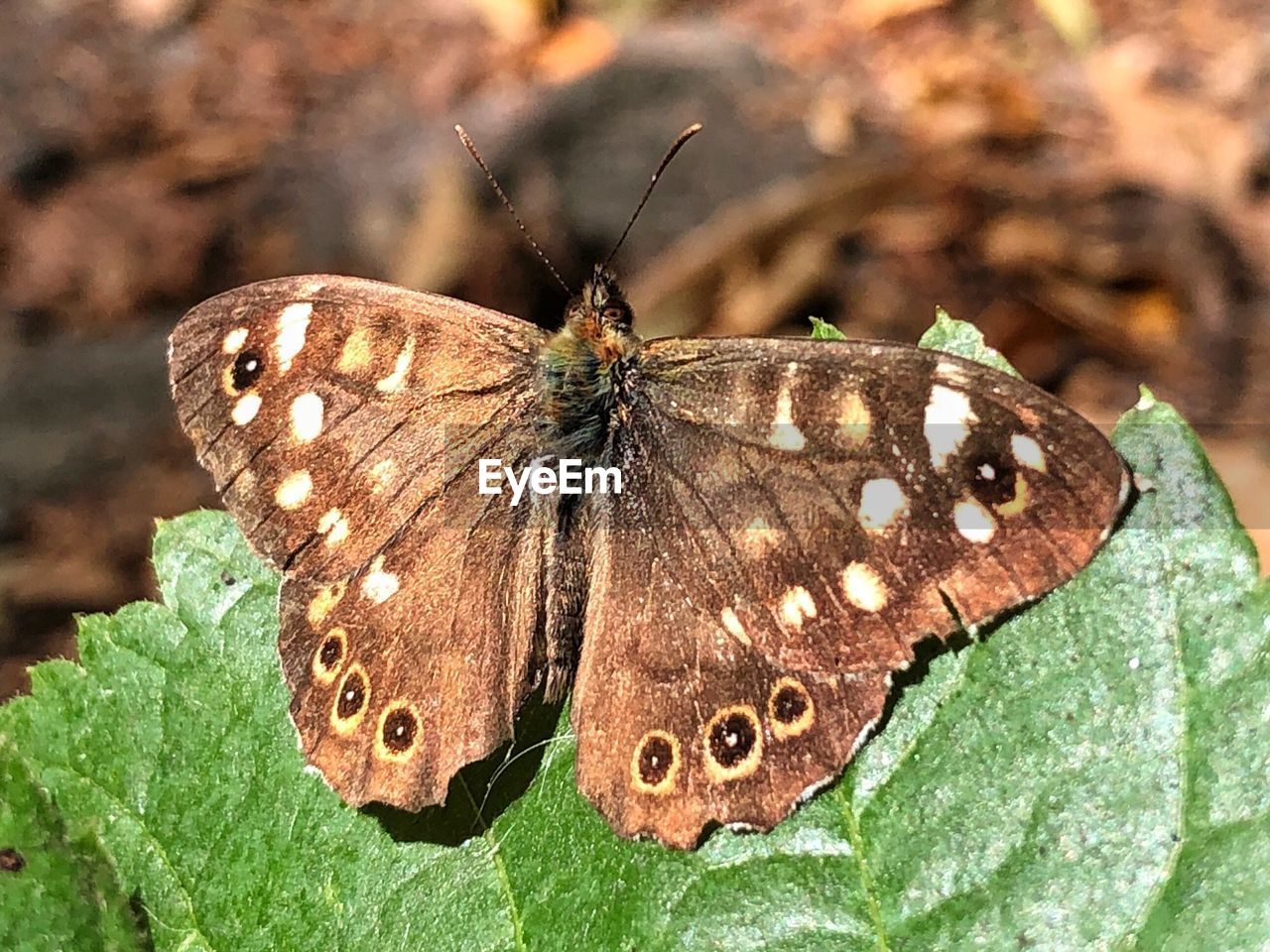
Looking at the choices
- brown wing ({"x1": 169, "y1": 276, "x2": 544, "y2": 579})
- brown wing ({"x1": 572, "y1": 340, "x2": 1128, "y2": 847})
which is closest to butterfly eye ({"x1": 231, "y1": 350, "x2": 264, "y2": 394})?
brown wing ({"x1": 169, "y1": 276, "x2": 544, "y2": 579})

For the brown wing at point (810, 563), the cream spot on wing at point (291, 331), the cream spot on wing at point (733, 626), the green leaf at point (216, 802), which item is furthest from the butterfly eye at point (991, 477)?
the cream spot on wing at point (291, 331)

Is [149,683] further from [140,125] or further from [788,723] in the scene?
[140,125]

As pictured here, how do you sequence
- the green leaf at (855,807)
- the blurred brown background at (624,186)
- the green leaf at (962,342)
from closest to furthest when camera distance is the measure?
1. the green leaf at (855,807)
2. the green leaf at (962,342)
3. the blurred brown background at (624,186)

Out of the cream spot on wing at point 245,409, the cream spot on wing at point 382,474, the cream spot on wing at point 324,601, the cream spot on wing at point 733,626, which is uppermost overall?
the cream spot on wing at point 245,409

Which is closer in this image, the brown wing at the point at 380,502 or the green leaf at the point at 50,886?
the green leaf at the point at 50,886

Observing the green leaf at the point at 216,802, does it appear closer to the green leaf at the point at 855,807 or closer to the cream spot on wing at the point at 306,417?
the green leaf at the point at 855,807

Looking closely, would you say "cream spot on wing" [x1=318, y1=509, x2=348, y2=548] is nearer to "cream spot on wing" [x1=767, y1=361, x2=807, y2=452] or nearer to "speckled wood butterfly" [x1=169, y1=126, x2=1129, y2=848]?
"speckled wood butterfly" [x1=169, y1=126, x2=1129, y2=848]

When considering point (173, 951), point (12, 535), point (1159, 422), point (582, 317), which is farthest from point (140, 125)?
point (1159, 422)

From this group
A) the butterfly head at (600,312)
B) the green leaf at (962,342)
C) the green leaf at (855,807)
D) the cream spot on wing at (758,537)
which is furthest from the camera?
the butterfly head at (600,312)
